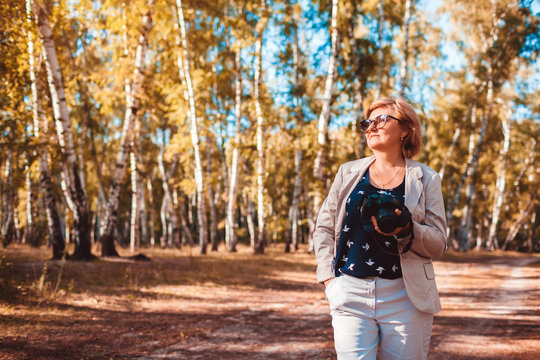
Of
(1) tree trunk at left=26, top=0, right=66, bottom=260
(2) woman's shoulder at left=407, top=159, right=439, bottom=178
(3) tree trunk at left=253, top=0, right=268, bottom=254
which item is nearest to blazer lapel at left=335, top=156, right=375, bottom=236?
(2) woman's shoulder at left=407, top=159, right=439, bottom=178

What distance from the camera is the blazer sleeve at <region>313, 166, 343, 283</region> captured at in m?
2.34

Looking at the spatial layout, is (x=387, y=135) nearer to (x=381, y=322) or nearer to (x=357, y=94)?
(x=381, y=322)

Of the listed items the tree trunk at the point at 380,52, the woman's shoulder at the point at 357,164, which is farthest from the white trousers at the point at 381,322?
the tree trunk at the point at 380,52

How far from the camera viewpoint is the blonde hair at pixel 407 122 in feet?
7.88

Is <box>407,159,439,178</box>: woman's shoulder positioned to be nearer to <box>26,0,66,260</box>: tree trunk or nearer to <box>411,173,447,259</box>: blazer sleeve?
<box>411,173,447,259</box>: blazer sleeve

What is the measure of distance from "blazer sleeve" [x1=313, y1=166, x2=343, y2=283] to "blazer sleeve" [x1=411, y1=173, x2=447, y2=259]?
0.51 m

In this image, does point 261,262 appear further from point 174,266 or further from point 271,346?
point 271,346

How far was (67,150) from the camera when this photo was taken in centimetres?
1062

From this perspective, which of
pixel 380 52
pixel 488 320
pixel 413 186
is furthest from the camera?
pixel 380 52

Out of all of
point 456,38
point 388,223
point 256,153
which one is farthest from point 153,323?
point 456,38

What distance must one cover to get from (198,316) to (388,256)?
5.63 meters

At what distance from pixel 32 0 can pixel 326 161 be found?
9.40 meters

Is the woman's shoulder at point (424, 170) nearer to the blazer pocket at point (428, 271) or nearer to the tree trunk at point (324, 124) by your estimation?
the blazer pocket at point (428, 271)

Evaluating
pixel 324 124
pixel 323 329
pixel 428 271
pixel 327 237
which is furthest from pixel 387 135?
pixel 324 124
